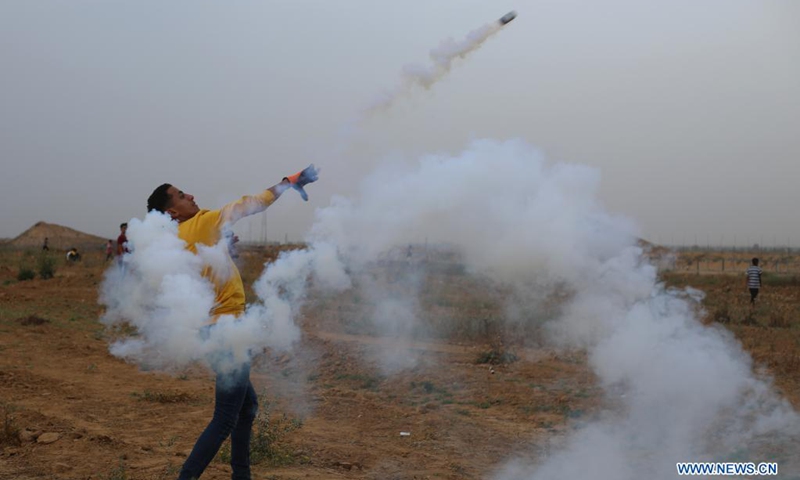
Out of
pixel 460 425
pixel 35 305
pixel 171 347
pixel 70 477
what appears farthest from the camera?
pixel 35 305

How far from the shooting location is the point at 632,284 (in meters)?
9.48

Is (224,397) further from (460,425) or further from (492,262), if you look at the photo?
(492,262)

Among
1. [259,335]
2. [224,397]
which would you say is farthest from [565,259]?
[224,397]

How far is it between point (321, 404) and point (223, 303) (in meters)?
4.35

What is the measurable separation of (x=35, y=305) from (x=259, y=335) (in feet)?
50.4

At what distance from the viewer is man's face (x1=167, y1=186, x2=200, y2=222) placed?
17.1ft

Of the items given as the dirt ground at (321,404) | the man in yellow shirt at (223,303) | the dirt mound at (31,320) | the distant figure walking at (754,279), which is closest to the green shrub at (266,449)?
the dirt ground at (321,404)

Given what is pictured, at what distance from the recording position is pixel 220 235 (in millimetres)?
5016

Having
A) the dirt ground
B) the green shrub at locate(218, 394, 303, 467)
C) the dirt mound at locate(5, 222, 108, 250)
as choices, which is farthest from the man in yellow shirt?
the dirt mound at locate(5, 222, 108, 250)

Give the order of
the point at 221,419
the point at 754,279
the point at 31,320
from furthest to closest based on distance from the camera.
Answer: the point at 754,279, the point at 31,320, the point at 221,419

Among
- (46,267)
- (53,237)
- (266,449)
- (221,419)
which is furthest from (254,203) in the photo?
(53,237)

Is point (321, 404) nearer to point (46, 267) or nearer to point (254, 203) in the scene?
point (254, 203)

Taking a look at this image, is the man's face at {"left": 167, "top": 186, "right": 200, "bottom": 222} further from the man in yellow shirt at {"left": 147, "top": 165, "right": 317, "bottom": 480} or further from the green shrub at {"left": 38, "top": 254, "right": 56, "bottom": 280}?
the green shrub at {"left": 38, "top": 254, "right": 56, "bottom": 280}

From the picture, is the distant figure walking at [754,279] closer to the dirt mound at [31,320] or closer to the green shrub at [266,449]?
the green shrub at [266,449]
